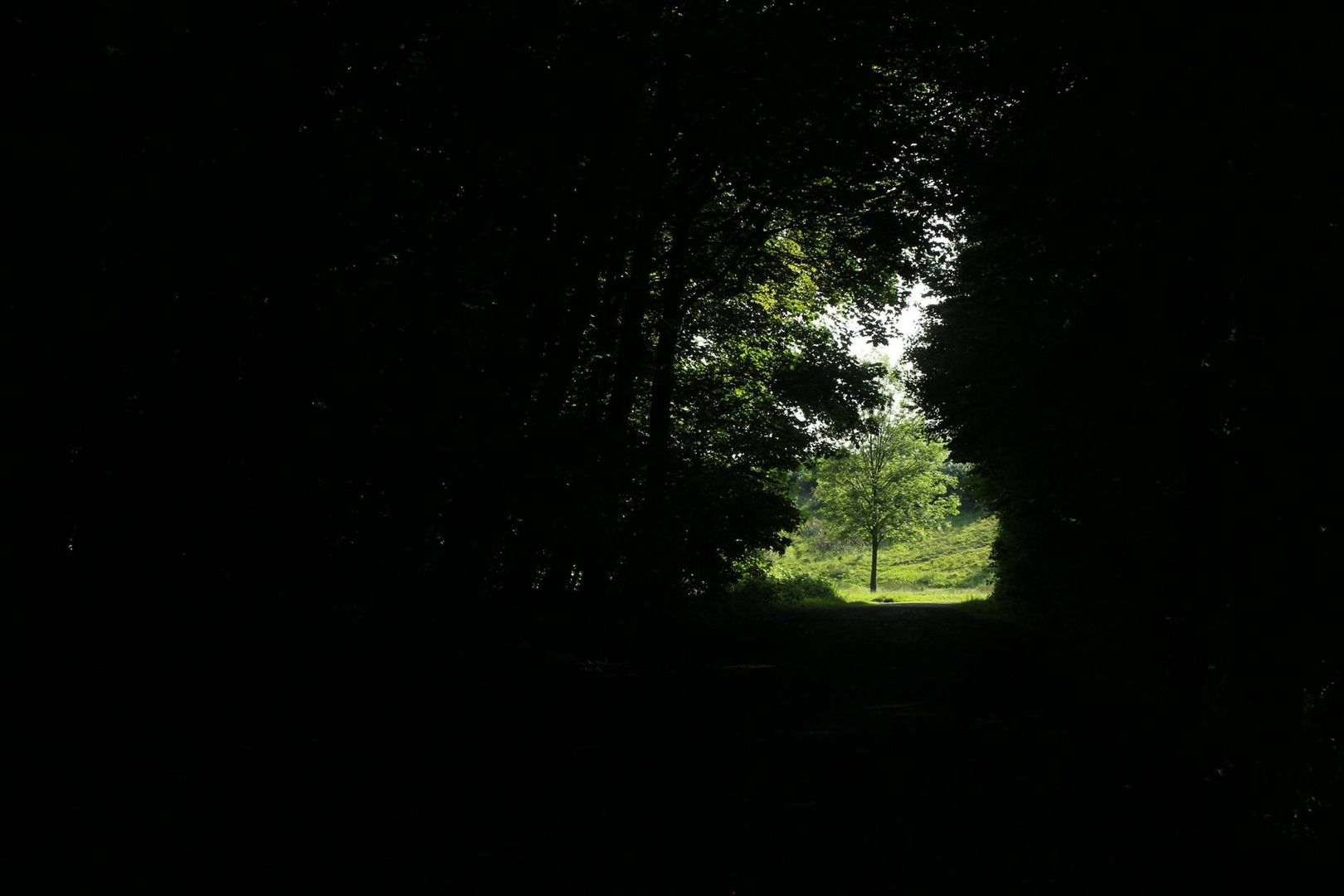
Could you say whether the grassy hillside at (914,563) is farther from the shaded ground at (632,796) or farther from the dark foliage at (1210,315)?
the shaded ground at (632,796)

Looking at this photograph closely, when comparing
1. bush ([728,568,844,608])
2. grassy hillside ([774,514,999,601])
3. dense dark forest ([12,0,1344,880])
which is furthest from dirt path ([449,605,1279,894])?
grassy hillside ([774,514,999,601])

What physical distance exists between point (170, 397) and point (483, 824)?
3.20m

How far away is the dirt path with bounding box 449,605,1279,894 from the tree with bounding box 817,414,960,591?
41817mm

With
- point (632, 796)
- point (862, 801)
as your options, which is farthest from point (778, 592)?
point (632, 796)

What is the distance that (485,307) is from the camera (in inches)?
323

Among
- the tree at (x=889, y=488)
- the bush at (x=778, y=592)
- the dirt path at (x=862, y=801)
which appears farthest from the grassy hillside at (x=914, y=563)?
the dirt path at (x=862, y=801)

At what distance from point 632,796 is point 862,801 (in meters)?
1.51

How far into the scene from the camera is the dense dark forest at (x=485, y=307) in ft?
18.0

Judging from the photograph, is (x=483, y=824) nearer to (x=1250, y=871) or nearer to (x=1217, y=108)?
(x=1250, y=871)

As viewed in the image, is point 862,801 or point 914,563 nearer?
point 862,801

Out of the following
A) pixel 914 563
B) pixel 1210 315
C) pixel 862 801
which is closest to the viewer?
pixel 862 801

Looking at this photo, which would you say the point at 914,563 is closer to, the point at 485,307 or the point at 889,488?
the point at 889,488

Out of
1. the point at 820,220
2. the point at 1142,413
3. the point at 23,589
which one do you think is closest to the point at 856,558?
the point at 820,220

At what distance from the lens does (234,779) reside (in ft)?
18.0
